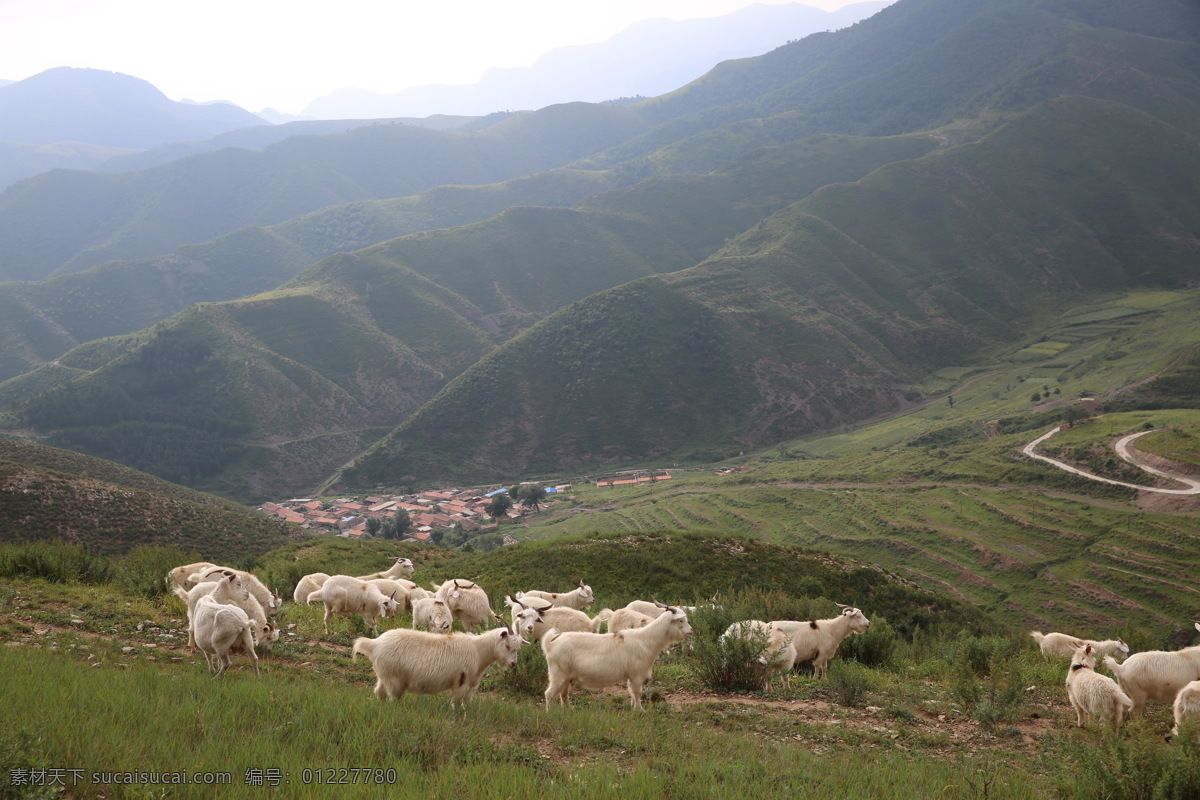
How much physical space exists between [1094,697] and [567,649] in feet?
25.6

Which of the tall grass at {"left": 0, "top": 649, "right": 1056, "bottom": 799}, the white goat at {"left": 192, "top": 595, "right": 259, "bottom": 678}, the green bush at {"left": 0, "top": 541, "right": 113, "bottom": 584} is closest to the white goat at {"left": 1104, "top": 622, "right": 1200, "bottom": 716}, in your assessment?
the tall grass at {"left": 0, "top": 649, "right": 1056, "bottom": 799}

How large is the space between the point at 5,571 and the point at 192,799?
15.7 meters

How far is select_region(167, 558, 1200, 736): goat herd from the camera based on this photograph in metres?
8.99

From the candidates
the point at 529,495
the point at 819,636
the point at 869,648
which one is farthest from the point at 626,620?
the point at 529,495

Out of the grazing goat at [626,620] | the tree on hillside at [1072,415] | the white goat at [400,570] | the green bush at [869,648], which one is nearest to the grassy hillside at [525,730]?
the grazing goat at [626,620]

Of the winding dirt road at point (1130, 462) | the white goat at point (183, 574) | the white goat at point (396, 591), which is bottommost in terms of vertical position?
the winding dirt road at point (1130, 462)

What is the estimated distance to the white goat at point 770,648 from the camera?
37.7 feet

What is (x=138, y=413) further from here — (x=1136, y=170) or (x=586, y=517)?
(x=1136, y=170)

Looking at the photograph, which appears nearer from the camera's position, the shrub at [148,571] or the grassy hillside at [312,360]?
the shrub at [148,571]

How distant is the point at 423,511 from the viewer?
280 ft

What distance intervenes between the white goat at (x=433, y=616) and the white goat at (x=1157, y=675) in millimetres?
11425

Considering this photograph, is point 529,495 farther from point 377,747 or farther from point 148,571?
point 377,747

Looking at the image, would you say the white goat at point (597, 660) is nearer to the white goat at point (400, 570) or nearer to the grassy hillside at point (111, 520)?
the white goat at point (400, 570)

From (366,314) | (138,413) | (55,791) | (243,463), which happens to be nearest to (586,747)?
(55,791)
